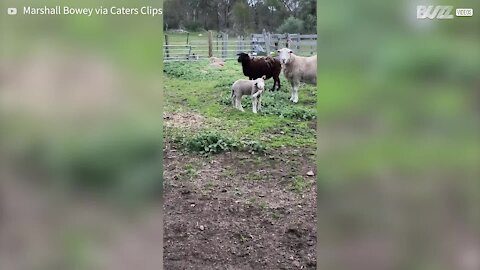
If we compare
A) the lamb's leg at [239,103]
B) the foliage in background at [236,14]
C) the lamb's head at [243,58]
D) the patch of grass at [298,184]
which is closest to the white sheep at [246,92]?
the lamb's leg at [239,103]

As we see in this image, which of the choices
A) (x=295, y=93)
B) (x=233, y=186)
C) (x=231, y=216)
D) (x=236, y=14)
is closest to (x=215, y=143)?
(x=233, y=186)

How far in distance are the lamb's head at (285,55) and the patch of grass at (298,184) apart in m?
0.58

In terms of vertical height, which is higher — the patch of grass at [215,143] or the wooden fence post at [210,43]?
the wooden fence post at [210,43]

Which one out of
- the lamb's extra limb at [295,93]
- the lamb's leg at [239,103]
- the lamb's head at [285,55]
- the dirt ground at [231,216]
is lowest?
the dirt ground at [231,216]

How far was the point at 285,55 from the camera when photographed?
285 cm

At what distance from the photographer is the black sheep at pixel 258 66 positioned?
2.83 m

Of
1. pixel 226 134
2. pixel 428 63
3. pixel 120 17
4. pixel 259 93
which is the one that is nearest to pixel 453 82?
pixel 428 63

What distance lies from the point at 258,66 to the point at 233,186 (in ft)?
1.98

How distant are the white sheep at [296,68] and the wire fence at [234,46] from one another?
30 millimetres

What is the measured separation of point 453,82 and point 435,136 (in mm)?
271

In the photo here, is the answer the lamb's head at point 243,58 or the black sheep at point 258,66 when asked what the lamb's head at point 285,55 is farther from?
the lamb's head at point 243,58

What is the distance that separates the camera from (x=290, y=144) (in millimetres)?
2809

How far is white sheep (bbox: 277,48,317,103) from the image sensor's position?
2.79m

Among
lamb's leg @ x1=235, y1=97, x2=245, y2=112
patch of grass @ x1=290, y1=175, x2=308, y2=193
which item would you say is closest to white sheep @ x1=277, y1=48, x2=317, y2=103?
lamb's leg @ x1=235, y1=97, x2=245, y2=112
